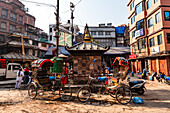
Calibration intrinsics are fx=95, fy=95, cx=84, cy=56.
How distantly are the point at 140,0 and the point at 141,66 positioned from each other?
1577cm

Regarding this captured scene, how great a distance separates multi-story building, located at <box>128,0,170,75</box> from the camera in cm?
1647

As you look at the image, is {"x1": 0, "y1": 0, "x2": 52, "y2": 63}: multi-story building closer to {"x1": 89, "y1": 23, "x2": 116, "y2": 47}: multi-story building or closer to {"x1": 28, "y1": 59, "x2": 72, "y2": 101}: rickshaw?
{"x1": 28, "y1": 59, "x2": 72, "y2": 101}: rickshaw

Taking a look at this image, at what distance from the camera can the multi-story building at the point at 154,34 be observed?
1647 centimetres

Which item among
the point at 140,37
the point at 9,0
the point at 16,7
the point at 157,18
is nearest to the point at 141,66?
the point at 140,37

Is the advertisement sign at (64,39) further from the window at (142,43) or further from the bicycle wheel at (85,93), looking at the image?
the window at (142,43)

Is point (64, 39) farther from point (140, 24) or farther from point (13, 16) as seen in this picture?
point (13, 16)

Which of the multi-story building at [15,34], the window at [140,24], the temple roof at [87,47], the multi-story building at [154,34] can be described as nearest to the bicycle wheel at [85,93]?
the temple roof at [87,47]

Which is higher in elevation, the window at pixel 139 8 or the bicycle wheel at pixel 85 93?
the window at pixel 139 8

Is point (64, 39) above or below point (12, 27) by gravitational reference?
below

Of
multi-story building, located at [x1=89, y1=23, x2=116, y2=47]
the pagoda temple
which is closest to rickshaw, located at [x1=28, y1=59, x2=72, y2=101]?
the pagoda temple

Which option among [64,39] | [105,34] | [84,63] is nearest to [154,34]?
[84,63]

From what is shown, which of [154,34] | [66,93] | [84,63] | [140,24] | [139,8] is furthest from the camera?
[139,8]

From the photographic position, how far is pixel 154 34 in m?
18.9

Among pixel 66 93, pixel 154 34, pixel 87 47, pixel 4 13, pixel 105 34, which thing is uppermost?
pixel 4 13
